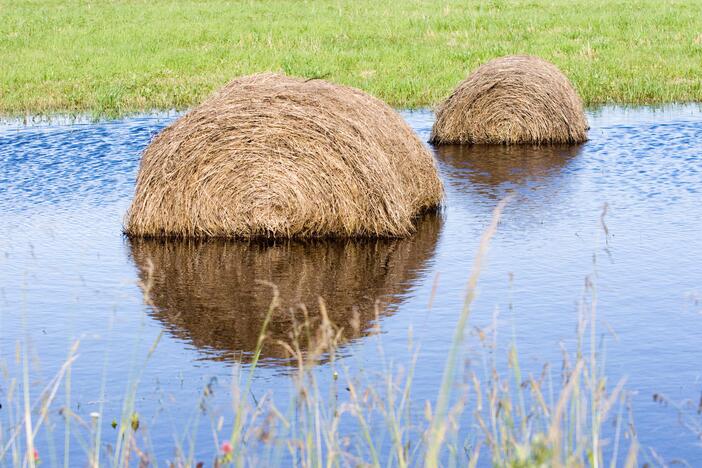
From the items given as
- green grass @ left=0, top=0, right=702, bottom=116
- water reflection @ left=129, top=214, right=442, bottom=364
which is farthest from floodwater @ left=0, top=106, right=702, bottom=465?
green grass @ left=0, top=0, right=702, bottom=116

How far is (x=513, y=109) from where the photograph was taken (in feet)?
63.6

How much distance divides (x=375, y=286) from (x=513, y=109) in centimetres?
932

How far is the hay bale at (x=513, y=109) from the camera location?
19.3m

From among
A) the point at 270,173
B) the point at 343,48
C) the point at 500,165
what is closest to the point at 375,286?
the point at 270,173

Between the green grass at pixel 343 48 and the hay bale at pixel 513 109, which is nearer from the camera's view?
the hay bale at pixel 513 109

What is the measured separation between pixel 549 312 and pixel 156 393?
3164 millimetres

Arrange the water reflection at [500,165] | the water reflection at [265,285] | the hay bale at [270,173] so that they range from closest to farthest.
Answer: the water reflection at [265,285] → the hay bale at [270,173] → the water reflection at [500,165]

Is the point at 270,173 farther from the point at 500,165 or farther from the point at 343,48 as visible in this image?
the point at 343,48

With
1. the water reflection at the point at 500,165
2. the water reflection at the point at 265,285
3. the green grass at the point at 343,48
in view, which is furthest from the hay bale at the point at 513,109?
the water reflection at the point at 265,285

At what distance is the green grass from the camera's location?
2442cm

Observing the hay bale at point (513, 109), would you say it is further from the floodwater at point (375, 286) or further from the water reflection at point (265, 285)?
the water reflection at point (265, 285)

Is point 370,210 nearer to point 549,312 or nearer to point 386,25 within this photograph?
point 549,312

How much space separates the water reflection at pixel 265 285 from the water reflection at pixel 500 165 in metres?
2.53

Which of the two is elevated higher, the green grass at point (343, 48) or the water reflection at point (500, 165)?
the green grass at point (343, 48)
